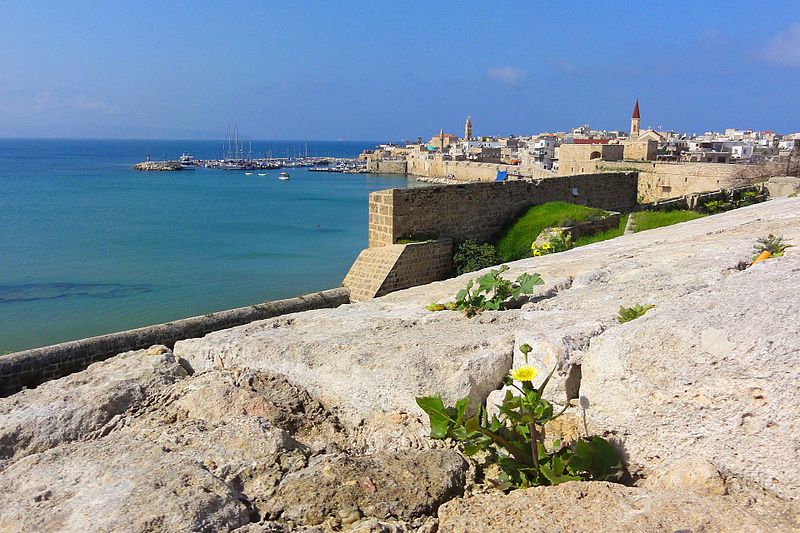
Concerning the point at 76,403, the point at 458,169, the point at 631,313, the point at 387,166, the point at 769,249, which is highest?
the point at 387,166

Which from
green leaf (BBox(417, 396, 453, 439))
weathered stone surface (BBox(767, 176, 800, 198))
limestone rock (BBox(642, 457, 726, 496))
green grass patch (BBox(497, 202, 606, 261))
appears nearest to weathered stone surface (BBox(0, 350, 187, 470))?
green leaf (BBox(417, 396, 453, 439))

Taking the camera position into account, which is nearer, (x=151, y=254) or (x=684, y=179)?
(x=684, y=179)

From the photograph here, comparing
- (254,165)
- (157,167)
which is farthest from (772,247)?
(254,165)

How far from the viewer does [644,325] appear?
10.7 ft

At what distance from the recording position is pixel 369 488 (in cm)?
311

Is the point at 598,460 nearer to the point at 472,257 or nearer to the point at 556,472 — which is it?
the point at 556,472

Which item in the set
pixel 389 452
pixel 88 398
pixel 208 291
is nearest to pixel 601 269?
pixel 389 452

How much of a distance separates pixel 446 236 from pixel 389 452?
10193 mm

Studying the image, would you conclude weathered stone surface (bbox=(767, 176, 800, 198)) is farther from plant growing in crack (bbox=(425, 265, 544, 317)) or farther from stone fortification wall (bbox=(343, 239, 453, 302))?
plant growing in crack (bbox=(425, 265, 544, 317))

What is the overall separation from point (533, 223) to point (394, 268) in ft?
14.5

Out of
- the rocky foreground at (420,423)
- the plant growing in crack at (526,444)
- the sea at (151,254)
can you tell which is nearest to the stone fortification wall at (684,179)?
the sea at (151,254)

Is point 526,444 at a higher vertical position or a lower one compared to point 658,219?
lower

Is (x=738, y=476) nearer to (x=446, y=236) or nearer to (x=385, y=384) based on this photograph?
(x=385, y=384)

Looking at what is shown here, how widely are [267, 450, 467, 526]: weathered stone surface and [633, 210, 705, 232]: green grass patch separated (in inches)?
430
